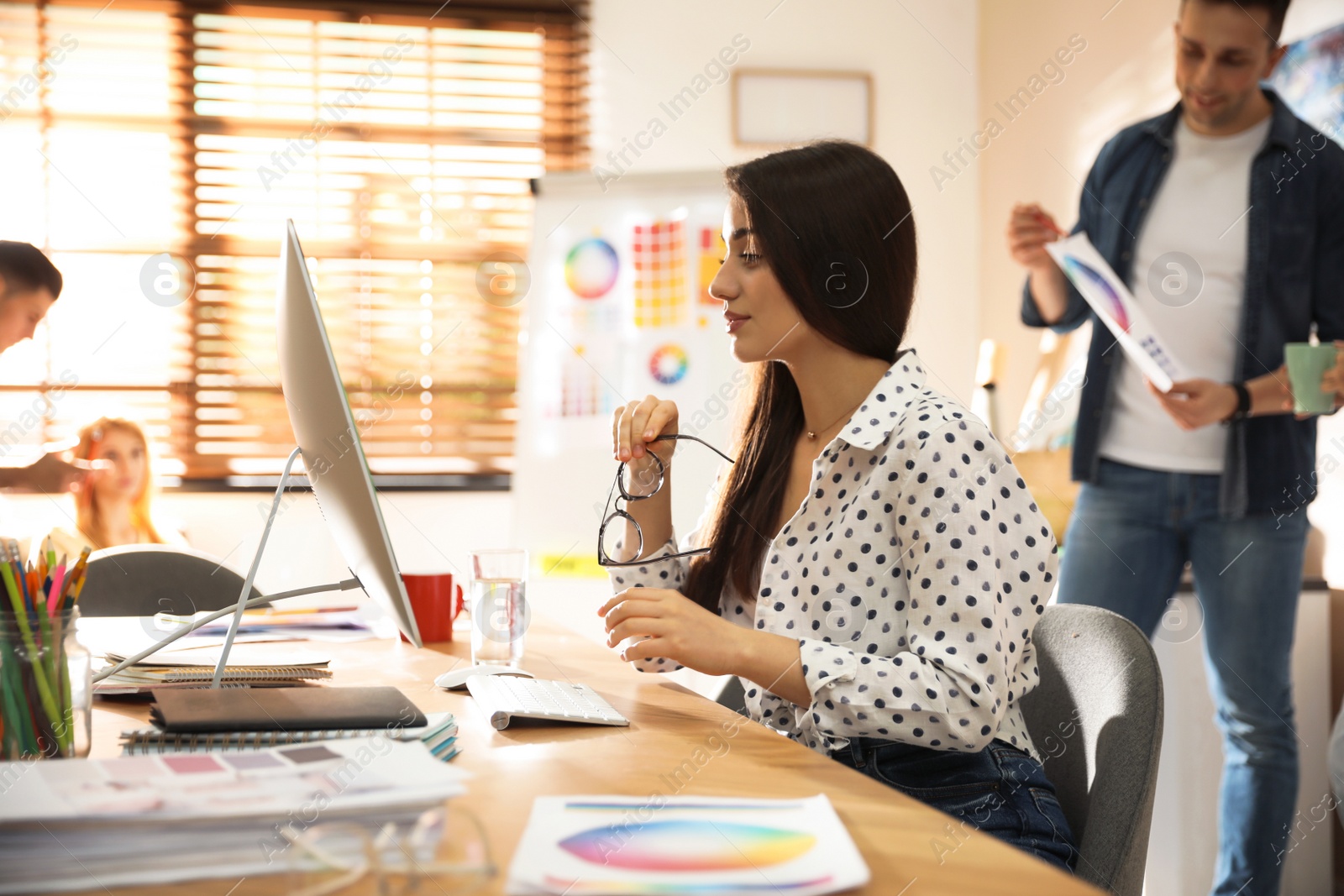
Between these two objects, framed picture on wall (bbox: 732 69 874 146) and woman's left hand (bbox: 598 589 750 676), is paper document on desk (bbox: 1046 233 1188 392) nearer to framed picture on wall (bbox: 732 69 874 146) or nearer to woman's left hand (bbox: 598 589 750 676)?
woman's left hand (bbox: 598 589 750 676)

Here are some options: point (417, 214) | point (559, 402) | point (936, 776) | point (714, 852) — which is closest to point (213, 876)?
point (714, 852)

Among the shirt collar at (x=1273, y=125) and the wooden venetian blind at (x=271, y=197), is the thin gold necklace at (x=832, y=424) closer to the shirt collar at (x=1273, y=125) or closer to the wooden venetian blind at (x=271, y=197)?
the shirt collar at (x=1273, y=125)

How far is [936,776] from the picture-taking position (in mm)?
1032

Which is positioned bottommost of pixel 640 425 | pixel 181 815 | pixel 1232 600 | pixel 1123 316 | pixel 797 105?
pixel 1232 600

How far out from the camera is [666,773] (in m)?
0.84

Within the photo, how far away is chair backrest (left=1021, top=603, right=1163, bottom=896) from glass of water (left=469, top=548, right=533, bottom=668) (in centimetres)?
59

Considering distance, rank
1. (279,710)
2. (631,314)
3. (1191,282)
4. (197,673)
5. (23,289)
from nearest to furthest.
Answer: (279,710) → (197,673) → (1191,282) → (23,289) → (631,314)

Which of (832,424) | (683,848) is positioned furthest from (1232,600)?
(683,848)

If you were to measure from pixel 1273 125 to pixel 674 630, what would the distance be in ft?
5.24

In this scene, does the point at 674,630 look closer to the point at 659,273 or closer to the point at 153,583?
the point at 153,583

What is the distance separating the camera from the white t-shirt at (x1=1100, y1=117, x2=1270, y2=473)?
1.99 m

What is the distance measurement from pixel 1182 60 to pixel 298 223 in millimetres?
2725

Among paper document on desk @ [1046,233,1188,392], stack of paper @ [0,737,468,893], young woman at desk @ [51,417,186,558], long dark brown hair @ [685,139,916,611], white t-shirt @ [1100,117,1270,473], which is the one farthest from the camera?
young woman at desk @ [51,417,186,558]

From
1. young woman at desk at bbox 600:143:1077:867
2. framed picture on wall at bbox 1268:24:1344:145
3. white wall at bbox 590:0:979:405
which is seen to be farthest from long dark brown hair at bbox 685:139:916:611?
white wall at bbox 590:0:979:405
